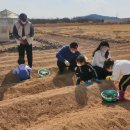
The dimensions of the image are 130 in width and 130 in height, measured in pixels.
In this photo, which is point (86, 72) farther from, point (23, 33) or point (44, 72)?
point (23, 33)

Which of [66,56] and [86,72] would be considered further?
[66,56]

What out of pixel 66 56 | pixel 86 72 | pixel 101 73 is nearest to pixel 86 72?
pixel 86 72

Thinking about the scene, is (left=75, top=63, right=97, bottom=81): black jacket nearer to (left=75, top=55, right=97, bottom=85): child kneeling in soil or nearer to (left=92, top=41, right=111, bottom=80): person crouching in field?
(left=75, top=55, right=97, bottom=85): child kneeling in soil

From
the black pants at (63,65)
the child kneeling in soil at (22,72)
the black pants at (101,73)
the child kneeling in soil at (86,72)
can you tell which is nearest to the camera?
the child kneeling in soil at (86,72)

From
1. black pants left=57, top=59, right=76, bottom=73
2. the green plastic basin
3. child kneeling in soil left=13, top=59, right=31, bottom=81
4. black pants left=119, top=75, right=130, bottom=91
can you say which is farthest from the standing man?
black pants left=119, top=75, right=130, bottom=91

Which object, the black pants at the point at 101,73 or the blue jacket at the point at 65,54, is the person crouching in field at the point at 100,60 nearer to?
the black pants at the point at 101,73

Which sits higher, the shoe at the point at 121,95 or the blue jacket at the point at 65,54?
the blue jacket at the point at 65,54

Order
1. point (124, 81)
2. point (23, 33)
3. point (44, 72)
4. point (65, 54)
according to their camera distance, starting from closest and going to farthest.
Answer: point (124, 81) → point (65, 54) → point (23, 33) → point (44, 72)

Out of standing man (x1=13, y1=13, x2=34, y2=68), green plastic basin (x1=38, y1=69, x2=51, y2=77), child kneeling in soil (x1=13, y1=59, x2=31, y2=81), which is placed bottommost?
green plastic basin (x1=38, y1=69, x2=51, y2=77)

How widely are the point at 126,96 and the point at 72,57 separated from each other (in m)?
2.09

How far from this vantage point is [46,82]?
8.20m

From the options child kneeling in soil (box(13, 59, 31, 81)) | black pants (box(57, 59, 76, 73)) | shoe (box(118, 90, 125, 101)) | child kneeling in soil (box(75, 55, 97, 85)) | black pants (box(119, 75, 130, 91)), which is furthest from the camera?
black pants (box(57, 59, 76, 73))

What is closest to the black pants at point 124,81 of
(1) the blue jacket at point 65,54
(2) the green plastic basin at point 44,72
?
(1) the blue jacket at point 65,54

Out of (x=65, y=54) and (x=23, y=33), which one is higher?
(x=23, y=33)
